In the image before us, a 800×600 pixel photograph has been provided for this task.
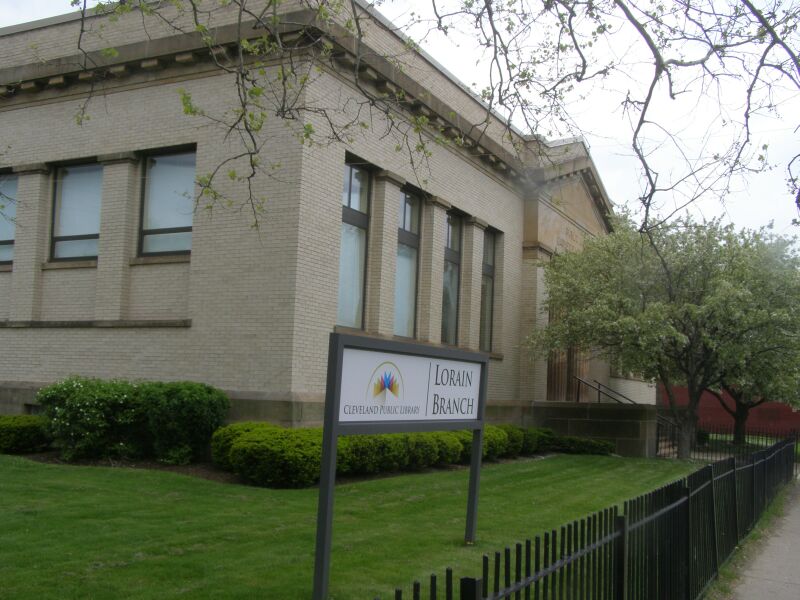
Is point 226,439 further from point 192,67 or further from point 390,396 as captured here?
point 192,67

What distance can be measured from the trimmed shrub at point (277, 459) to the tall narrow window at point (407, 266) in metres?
A: 6.47

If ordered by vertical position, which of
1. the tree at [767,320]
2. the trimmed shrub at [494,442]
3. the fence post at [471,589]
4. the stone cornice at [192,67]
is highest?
the stone cornice at [192,67]

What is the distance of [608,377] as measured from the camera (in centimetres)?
3066

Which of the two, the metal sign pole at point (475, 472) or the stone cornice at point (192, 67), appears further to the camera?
the stone cornice at point (192, 67)

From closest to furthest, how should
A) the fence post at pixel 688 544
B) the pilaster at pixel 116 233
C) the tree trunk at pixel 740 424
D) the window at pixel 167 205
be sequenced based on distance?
the fence post at pixel 688 544 → the window at pixel 167 205 → the pilaster at pixel 116 233 → the tree trunk at pixel 740 424

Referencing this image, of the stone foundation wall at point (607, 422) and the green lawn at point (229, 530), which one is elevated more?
the stone foundation wall at point (607, 422)

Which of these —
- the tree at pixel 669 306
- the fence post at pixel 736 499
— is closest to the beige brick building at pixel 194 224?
the tree at pixel 669 306

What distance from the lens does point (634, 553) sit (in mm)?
5891

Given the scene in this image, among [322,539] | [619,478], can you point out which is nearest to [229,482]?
[322,539]

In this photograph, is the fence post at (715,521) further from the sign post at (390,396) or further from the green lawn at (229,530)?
the sign post at (390,396)

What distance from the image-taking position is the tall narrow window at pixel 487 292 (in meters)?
22.2

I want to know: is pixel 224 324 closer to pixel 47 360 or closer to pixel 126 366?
pixel 126 366

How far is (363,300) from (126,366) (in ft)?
15.2

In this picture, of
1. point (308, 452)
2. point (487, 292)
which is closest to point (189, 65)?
point (308, 452)
